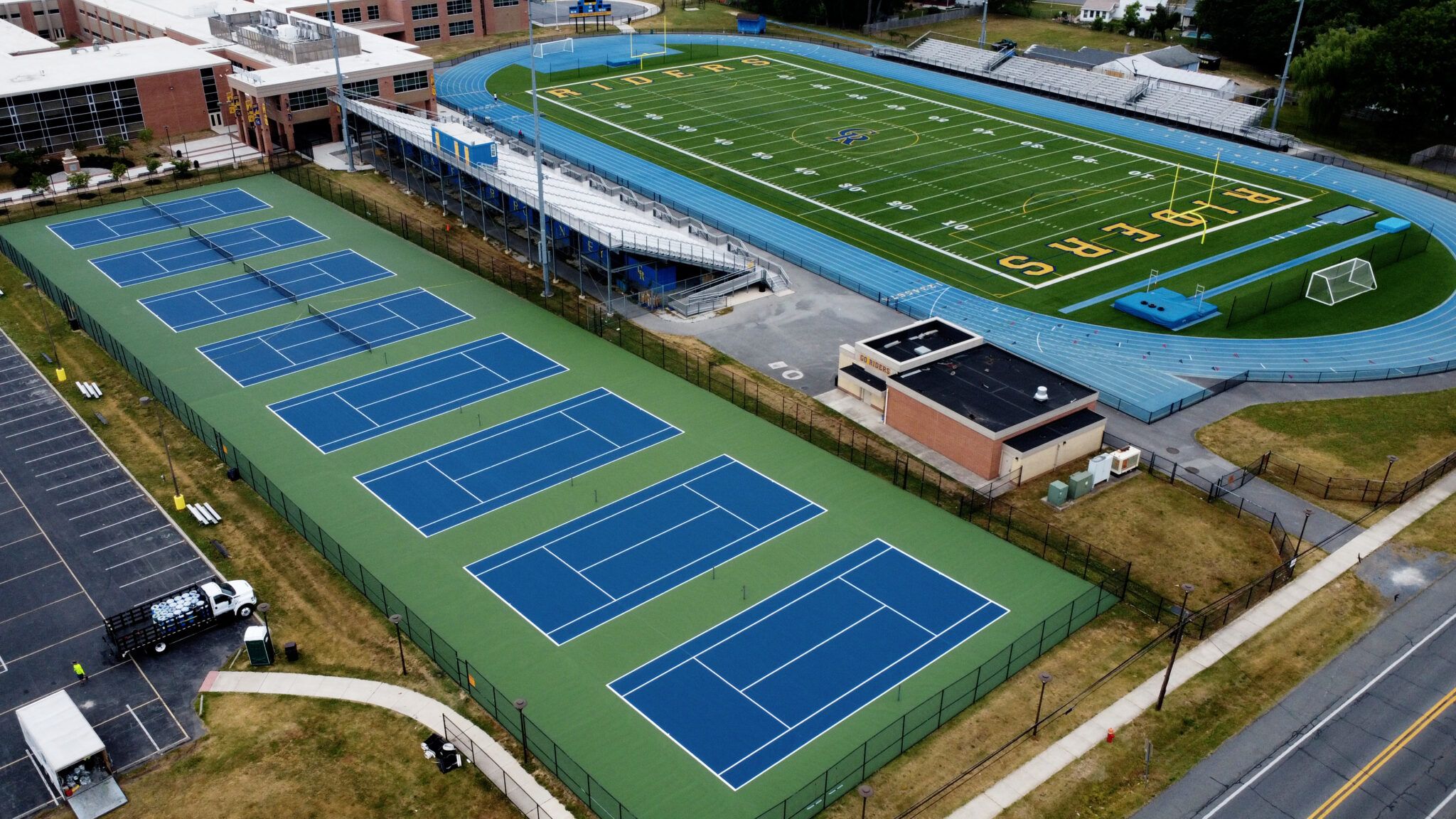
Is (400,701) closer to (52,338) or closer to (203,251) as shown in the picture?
(52,338)

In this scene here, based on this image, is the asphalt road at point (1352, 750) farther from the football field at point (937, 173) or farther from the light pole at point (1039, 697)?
the football field at point (937, 173)

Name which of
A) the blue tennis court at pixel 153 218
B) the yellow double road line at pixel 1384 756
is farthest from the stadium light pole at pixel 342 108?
the yellow double road line at pixel 1384 756

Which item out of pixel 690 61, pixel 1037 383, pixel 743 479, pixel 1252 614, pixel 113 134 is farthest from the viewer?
pixel 690 61

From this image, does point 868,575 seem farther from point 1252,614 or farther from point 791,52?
point 791,52

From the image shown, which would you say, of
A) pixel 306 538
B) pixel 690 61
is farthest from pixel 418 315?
pixel 690 61

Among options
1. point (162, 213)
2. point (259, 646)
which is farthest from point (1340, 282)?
point (162, 213)

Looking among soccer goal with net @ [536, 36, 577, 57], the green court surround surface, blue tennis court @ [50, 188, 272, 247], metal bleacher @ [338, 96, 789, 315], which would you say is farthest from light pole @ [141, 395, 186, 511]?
soccer goal with net @ [536, 36, 577, 57]

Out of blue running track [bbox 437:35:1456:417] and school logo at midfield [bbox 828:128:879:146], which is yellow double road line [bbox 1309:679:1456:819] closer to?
blue running track [bbox 437:35:1456:417]
